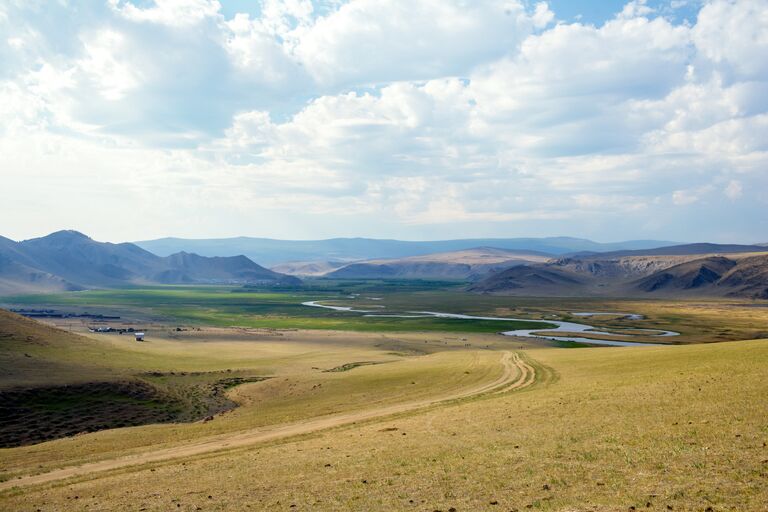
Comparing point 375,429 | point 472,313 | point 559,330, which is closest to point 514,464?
point 375,429

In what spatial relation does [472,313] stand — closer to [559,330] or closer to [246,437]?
[559,330]

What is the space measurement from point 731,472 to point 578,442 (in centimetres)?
608

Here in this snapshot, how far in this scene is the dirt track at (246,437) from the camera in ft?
84.7

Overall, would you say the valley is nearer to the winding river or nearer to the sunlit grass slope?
the sunlit grass slope

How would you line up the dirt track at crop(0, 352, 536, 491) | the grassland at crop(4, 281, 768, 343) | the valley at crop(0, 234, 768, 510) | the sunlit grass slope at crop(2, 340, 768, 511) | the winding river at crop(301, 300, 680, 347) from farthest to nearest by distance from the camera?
the grassland at crop(4, 281, 768, 343), the winding river at crop(301, 300, 680, 347), the dirt track at crop(0, 352, 536, 491), the valley at crop(0, 234, 768, 510), the sunlit grass slope at crop(2, 340, 768, 511)

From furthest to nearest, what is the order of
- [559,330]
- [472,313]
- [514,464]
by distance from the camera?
1. [472,313]
2. [559,330]
3. [514,464]

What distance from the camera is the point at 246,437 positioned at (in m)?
31.2

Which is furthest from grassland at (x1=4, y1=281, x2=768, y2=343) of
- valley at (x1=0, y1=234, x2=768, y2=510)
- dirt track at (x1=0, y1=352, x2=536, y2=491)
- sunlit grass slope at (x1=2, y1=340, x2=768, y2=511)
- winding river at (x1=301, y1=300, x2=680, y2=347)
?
sunlit grass slope at (x1=2, y1=340, x2=768, y2=511)

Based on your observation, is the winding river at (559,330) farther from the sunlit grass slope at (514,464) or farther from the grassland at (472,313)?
the sunlit grass slope at (514,464)

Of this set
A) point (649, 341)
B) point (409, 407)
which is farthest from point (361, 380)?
point (649, 341)

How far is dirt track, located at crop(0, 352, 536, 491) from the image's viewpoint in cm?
2581

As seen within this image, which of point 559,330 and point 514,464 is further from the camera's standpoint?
point 559,330

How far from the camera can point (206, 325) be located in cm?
13588

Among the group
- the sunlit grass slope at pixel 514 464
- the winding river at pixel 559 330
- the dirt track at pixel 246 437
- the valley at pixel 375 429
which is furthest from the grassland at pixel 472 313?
the sunlit grass slope at pixel 514 464
